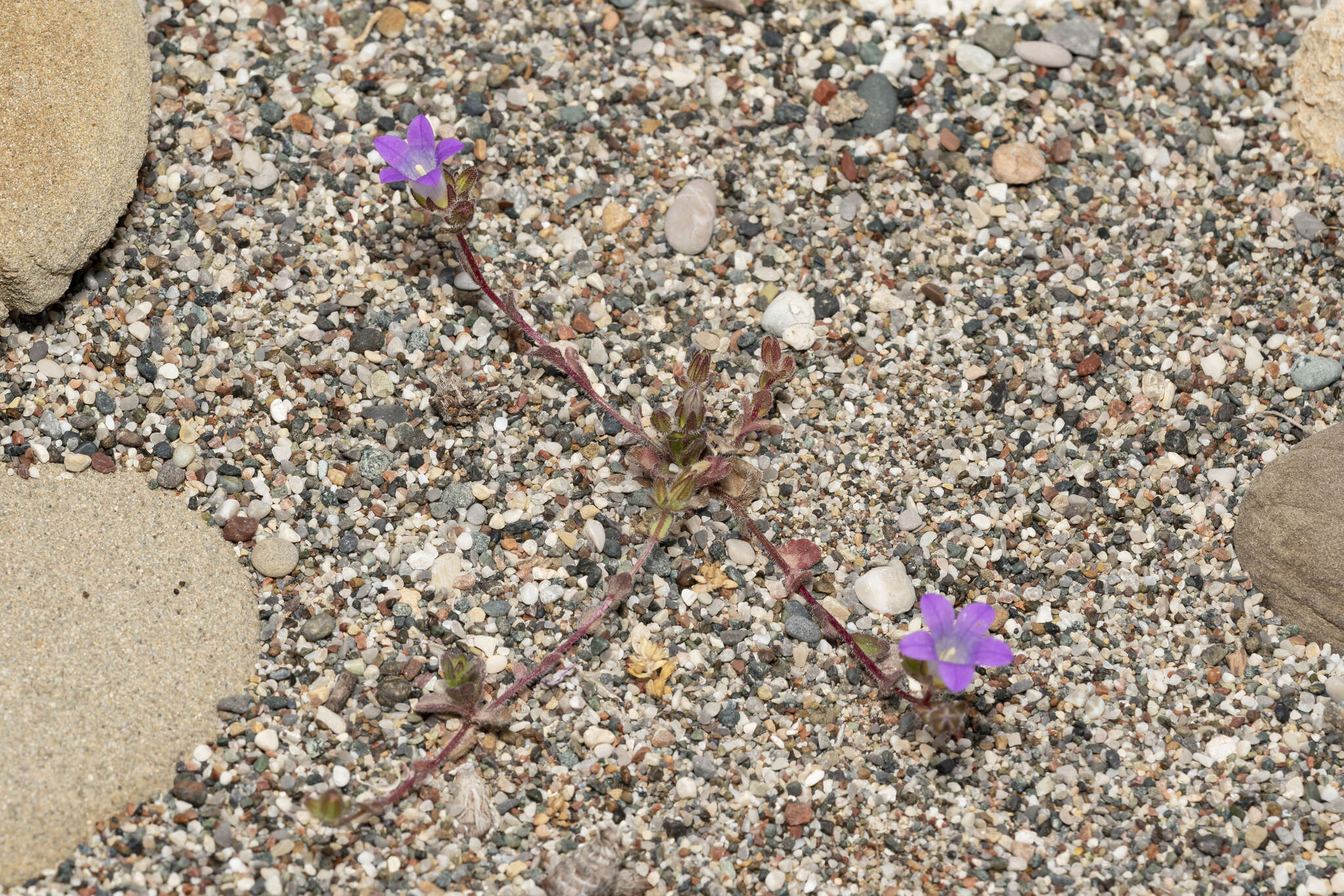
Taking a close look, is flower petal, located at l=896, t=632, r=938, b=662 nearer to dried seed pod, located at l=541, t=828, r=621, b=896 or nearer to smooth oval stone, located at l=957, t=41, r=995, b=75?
dried seed pod, located at l=541, t=828, r=621, b=896

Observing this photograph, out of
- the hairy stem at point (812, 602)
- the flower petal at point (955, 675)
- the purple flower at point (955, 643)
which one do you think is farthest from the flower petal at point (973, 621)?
the hairy stem at point (812, 602)

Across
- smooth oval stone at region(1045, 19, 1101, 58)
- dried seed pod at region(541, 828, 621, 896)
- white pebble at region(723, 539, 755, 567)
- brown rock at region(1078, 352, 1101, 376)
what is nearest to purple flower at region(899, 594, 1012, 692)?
white pebble at region(723, 539, 755, 567)

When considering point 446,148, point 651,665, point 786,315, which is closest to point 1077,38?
point 786,315

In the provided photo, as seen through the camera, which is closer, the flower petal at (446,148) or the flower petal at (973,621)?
the flower petal at (973,621)

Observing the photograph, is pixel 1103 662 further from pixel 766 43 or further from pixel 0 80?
pixel 0 80

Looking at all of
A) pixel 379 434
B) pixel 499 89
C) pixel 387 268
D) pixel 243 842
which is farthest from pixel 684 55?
pixel 243 842

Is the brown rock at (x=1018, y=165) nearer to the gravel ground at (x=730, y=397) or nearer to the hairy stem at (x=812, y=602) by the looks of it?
the gravel ground at (x=730, y=397)
